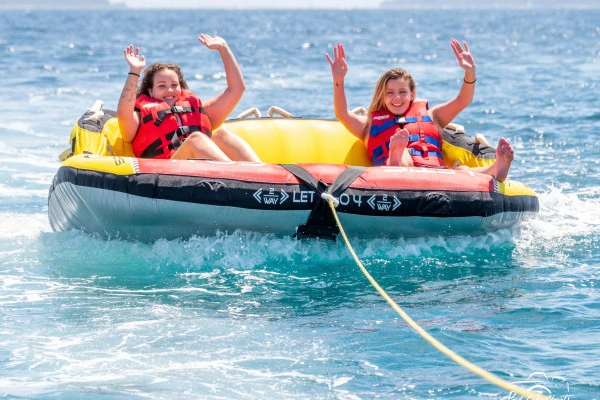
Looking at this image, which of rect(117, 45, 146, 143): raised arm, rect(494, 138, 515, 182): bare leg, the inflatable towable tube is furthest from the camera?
rect(117, 45, 146, 143): raised arm

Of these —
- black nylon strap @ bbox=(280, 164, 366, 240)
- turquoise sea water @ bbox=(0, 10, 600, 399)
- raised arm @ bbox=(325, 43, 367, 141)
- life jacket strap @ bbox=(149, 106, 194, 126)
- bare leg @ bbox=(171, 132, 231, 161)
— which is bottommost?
turquoise sea water @ bbox=(0, 10, 600, 399)

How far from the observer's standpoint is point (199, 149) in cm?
523

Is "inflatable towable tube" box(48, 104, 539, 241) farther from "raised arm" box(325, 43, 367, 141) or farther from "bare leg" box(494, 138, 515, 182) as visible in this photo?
"raised arm" box(325, 43, 367, 141)

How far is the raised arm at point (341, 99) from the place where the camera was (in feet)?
18.2

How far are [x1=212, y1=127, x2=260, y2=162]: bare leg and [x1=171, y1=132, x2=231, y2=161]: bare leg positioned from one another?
218mm

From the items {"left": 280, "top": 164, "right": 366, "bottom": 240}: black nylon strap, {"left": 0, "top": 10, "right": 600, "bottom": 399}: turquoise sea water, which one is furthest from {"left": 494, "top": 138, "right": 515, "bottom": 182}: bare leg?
{"left": 280, "top": 164, "right": 366, "bottom": 240}: black nylon strap

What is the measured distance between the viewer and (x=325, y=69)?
1692cm

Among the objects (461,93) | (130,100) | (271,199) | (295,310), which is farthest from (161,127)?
(461,93)

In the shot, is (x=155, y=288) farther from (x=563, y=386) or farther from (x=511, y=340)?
(x=563, y=386)

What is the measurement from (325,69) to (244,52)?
6322 mm

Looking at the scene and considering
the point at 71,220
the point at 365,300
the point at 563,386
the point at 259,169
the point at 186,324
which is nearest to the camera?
the point at 563,386

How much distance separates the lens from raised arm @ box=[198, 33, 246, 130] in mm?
5699

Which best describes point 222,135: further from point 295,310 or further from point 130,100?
point 295,310

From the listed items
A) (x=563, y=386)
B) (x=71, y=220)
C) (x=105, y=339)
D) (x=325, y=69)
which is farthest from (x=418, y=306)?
Result: (x=325, y=69)
